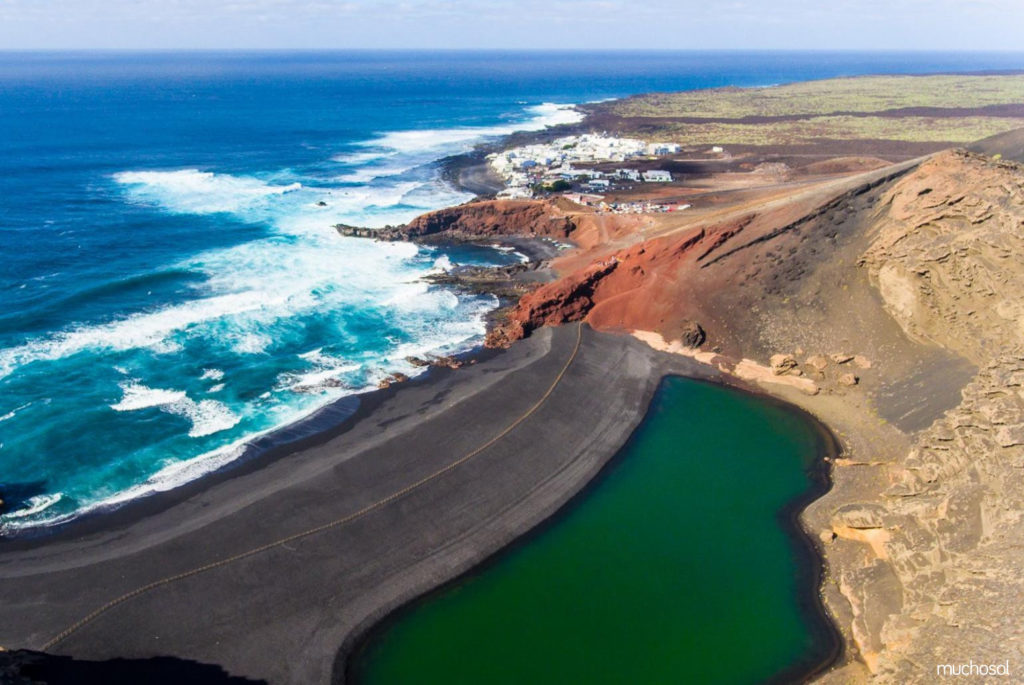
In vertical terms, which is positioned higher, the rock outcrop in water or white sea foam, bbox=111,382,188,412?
white sea foam, bbox=111,382,188,412

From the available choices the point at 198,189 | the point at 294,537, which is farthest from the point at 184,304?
the point at 198,189

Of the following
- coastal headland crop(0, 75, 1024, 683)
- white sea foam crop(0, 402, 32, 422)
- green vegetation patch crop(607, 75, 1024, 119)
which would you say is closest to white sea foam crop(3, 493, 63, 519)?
coastal headland crop(0, 75, 1024, 683)

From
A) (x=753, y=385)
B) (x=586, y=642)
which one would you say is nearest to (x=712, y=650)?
(x=586, y=642)

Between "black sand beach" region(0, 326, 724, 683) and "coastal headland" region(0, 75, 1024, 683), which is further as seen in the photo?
"coastal headland" region(0, 75, 1024, 683)

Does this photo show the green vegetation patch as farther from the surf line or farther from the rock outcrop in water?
the surf line

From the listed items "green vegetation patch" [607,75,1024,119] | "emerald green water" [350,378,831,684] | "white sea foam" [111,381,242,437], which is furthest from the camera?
"green vegetation patch" [607,75,1024,119]

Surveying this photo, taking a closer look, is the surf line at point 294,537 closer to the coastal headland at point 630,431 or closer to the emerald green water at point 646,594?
the coastal headland at point 630,431

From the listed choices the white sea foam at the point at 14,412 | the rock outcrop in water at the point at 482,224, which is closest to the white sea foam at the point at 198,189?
the rock outcrop in water at the point at 482,224

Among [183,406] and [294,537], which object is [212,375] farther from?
[294,537]
